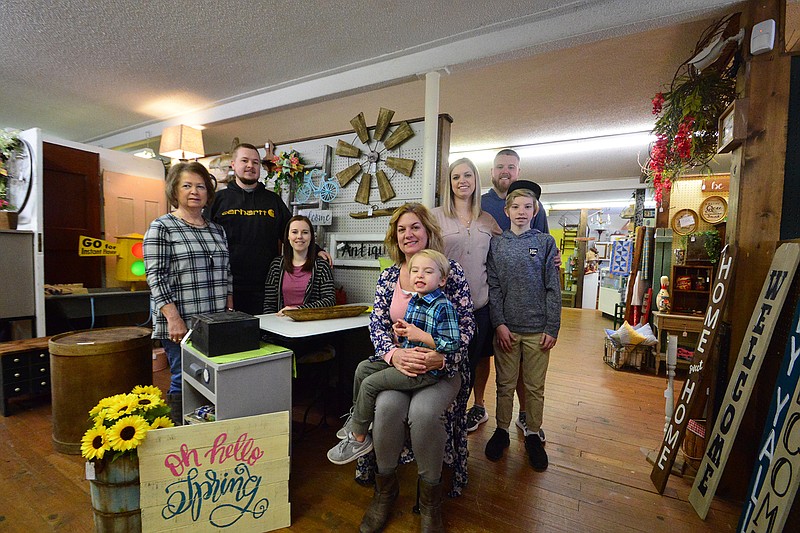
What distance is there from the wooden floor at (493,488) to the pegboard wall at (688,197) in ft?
9.86

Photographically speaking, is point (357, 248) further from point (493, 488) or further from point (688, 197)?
point (688, 197)

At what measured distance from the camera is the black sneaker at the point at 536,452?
209 cm

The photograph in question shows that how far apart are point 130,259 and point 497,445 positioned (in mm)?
3816

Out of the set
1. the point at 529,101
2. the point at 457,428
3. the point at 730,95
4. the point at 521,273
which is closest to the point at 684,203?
the point at 529,101

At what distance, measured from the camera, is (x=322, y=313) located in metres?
2.15

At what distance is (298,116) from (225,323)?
11.3 ft

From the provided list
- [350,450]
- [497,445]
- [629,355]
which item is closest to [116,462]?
[350,450]

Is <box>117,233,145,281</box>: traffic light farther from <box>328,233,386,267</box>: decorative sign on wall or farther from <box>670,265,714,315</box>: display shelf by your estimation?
<box>670,265,714,315</box>: display shelf

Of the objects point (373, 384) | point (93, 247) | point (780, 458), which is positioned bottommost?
point (780, 458)

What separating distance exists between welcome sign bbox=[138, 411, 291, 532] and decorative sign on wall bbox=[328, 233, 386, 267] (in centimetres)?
150

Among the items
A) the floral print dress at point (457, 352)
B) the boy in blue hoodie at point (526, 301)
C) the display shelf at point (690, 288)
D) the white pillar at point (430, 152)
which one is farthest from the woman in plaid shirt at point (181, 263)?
the display shelf at point (690, 288)

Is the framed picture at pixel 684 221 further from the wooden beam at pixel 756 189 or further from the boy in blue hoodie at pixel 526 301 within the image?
the boy in blue hoodie at pixel 526 301

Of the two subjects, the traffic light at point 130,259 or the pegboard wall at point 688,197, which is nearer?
the traffic light at point 130,259

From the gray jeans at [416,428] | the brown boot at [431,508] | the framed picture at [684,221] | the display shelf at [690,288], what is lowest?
the brown boot at [431,508]
